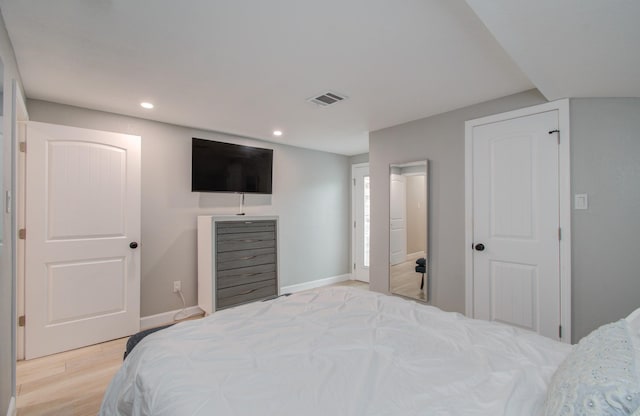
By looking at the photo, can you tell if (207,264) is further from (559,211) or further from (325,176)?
(559,211)

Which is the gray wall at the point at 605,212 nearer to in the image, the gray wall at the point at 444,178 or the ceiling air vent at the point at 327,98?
the gray wall at the point at 444,178

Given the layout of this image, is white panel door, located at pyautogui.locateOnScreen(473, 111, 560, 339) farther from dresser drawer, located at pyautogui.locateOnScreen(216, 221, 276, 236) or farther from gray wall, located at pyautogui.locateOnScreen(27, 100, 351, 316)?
gray wall, located at pyautogui.locateOnScreen(27, 100, 351, 316)

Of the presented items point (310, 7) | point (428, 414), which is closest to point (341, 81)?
point (310, 7)

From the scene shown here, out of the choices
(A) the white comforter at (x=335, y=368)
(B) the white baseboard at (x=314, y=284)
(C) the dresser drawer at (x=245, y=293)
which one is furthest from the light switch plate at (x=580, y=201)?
(B) the white baseboard at (x=314, y=284)

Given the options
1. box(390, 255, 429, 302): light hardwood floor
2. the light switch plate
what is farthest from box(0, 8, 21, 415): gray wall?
the light switch plate

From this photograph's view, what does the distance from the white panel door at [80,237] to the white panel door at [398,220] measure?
2.75m

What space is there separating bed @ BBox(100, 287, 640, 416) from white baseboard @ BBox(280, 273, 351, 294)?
2871 millimetres

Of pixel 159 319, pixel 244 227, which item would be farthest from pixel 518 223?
pixel 159 319

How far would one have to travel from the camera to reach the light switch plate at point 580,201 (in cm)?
221

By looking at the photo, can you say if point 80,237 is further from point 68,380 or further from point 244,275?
point 244,275

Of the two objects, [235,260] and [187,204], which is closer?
[235,260]

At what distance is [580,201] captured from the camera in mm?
2234

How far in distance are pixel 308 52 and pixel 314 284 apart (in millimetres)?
3641

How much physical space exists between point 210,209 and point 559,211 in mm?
3531
